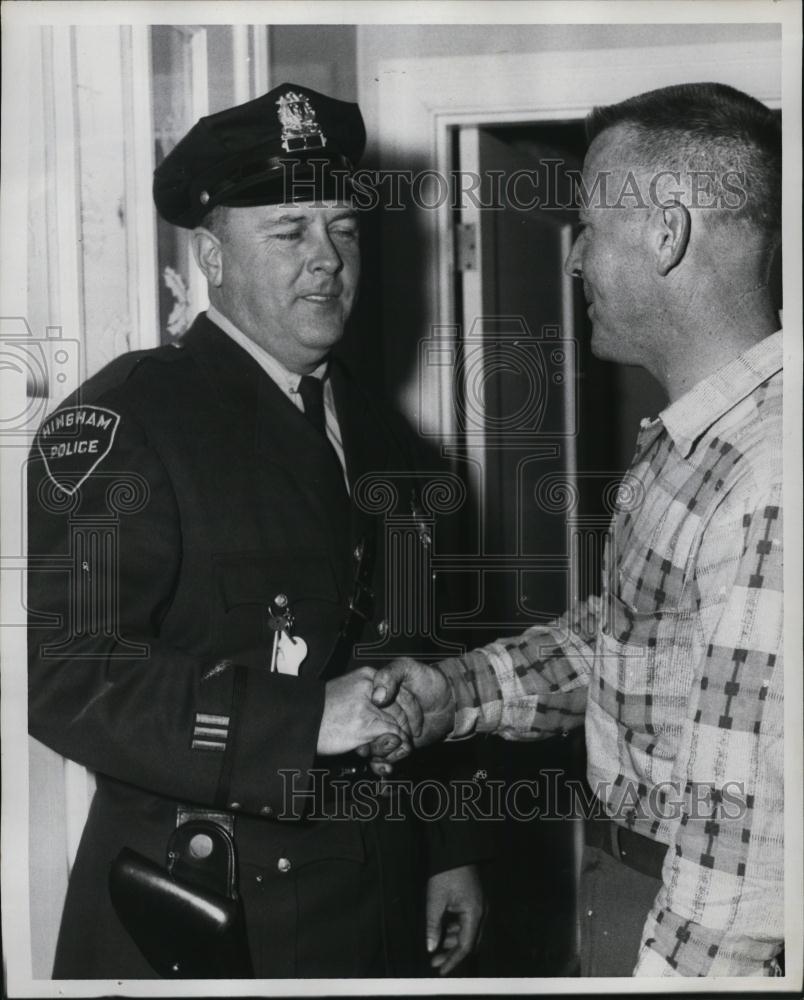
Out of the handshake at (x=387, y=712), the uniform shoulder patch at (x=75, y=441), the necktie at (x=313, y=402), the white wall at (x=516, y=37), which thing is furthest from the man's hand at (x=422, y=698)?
the white wall at (x=516, y=37)

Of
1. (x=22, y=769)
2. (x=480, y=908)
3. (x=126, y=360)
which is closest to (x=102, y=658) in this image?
(x=22, y=769)

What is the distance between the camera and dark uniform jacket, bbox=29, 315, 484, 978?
1.12 m

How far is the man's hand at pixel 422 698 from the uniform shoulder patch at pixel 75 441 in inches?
15.2

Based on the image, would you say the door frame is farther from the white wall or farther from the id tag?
the id tag

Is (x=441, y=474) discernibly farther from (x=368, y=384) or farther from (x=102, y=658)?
(x=102, y=658)

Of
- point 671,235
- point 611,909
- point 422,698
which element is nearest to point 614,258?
point 671,235

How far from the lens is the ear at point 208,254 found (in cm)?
121

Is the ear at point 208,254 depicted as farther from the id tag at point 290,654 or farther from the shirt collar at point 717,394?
the shirt collar at point 717,394

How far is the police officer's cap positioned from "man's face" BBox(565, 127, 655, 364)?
10.6 inches

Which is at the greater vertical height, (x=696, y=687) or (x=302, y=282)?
(x=302, y=282)

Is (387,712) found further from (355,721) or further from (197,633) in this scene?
(197,633)

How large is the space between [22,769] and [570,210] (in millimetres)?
863

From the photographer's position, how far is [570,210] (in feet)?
4.04

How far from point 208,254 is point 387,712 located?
54 cm
